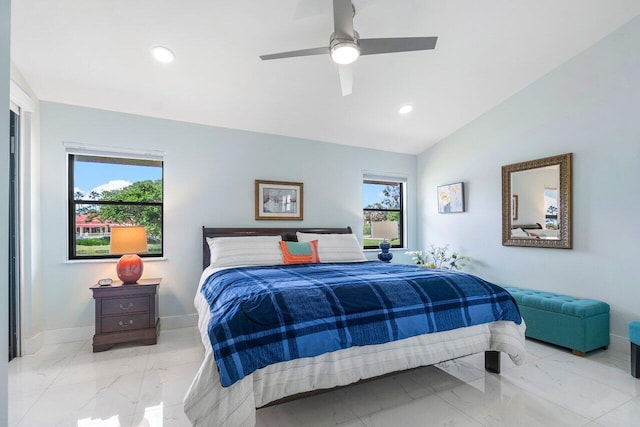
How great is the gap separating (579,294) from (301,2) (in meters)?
3.81

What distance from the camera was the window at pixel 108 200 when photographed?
3.46 m

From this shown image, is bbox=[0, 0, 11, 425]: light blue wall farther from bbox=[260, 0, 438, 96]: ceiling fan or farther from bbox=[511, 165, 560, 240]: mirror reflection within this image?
bbox=[511, 165, 560, 240]: mirror reflection

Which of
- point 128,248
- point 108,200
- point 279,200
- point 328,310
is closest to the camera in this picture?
point 328,310

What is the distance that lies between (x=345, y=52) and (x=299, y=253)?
2141 mm

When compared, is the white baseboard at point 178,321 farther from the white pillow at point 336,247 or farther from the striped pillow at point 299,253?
the white pillow at point 336,247

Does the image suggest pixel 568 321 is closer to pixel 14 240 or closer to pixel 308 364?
pixel 308 364

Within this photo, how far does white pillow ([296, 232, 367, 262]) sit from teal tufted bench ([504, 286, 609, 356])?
6.02ft

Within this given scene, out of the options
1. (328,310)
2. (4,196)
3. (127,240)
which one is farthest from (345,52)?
Result: (127,240)

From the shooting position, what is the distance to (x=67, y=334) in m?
3.28

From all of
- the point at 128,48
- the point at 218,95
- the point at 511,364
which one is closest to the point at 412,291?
the point at 511,364

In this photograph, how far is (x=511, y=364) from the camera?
2.70m

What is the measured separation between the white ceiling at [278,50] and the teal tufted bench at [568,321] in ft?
8.04

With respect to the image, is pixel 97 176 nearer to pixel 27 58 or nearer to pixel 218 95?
pixel 27 58

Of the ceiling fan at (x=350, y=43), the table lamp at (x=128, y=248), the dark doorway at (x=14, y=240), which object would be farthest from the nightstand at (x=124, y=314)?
the ceiling fan at (x=350, y=43)
